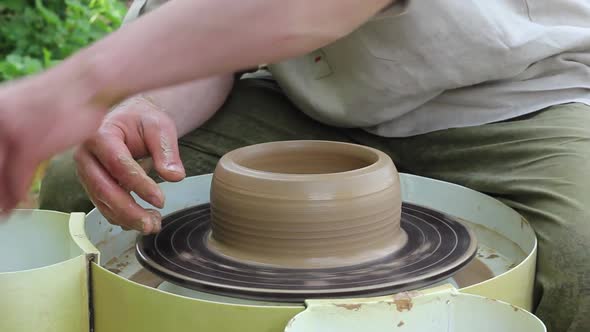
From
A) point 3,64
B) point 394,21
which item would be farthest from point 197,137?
point 3,64

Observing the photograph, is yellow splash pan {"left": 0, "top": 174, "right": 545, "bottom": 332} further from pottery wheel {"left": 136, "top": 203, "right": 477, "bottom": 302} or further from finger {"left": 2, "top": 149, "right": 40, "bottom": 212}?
finger {"left": 2, "top": 149, "right": 40, "bottom": 212}

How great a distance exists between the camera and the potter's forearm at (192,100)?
1612mm

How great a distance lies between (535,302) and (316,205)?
0.43 m

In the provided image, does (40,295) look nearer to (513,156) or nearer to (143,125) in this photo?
(143,125)

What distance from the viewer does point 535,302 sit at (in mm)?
1341

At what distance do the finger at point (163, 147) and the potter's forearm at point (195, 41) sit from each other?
402 mm

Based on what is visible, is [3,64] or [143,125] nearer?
[143,125]

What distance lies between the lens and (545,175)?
143 cm

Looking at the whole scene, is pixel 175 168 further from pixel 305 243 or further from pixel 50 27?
pixel 50 27

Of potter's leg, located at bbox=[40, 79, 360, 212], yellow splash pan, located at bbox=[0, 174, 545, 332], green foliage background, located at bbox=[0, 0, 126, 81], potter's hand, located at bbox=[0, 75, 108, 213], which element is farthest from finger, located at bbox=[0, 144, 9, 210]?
green foliage background, located at bbox=[0, 0, 126, 81]

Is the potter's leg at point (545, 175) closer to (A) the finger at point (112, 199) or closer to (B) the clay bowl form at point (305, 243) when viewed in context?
(B) the clay bowl form at point (305, 243)

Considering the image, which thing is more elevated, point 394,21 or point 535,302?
point 394,21

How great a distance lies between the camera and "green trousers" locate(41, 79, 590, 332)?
1.30m

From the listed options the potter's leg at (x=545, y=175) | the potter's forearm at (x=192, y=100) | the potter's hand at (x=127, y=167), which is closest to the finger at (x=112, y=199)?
the potter's hand at (x=127, y=167)
